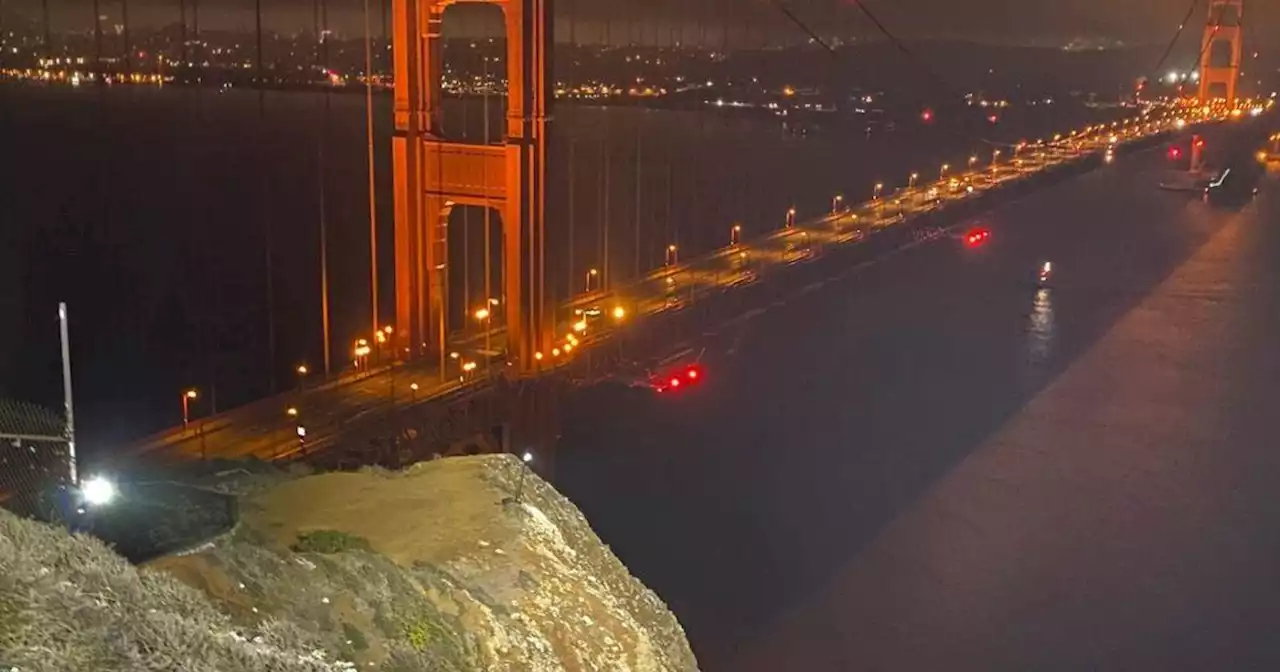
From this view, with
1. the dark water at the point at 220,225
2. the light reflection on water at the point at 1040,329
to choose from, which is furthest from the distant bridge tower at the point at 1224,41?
the light reflection on water at the point at 1040,329

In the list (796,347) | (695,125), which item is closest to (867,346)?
(796,347)

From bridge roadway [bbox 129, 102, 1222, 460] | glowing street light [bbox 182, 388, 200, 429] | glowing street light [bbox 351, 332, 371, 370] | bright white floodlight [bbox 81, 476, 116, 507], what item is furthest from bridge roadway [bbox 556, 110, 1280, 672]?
bright white floodlight [bbox 81, 476, 116, 507]

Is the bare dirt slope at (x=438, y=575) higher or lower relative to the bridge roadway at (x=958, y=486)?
higher

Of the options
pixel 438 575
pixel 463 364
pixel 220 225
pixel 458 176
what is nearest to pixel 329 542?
pixel 438 575

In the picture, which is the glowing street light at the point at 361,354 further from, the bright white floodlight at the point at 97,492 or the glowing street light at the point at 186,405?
the bright white floodlight at the point at 97,492

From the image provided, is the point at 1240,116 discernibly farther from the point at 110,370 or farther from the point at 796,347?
the point at 110,370

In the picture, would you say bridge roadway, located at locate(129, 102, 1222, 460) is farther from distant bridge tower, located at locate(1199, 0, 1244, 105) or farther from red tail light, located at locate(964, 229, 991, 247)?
distant bridge tower, located at locate(1199, 0, 1244, 105)

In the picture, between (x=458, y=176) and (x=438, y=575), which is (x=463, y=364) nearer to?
(x=458, y=176)
